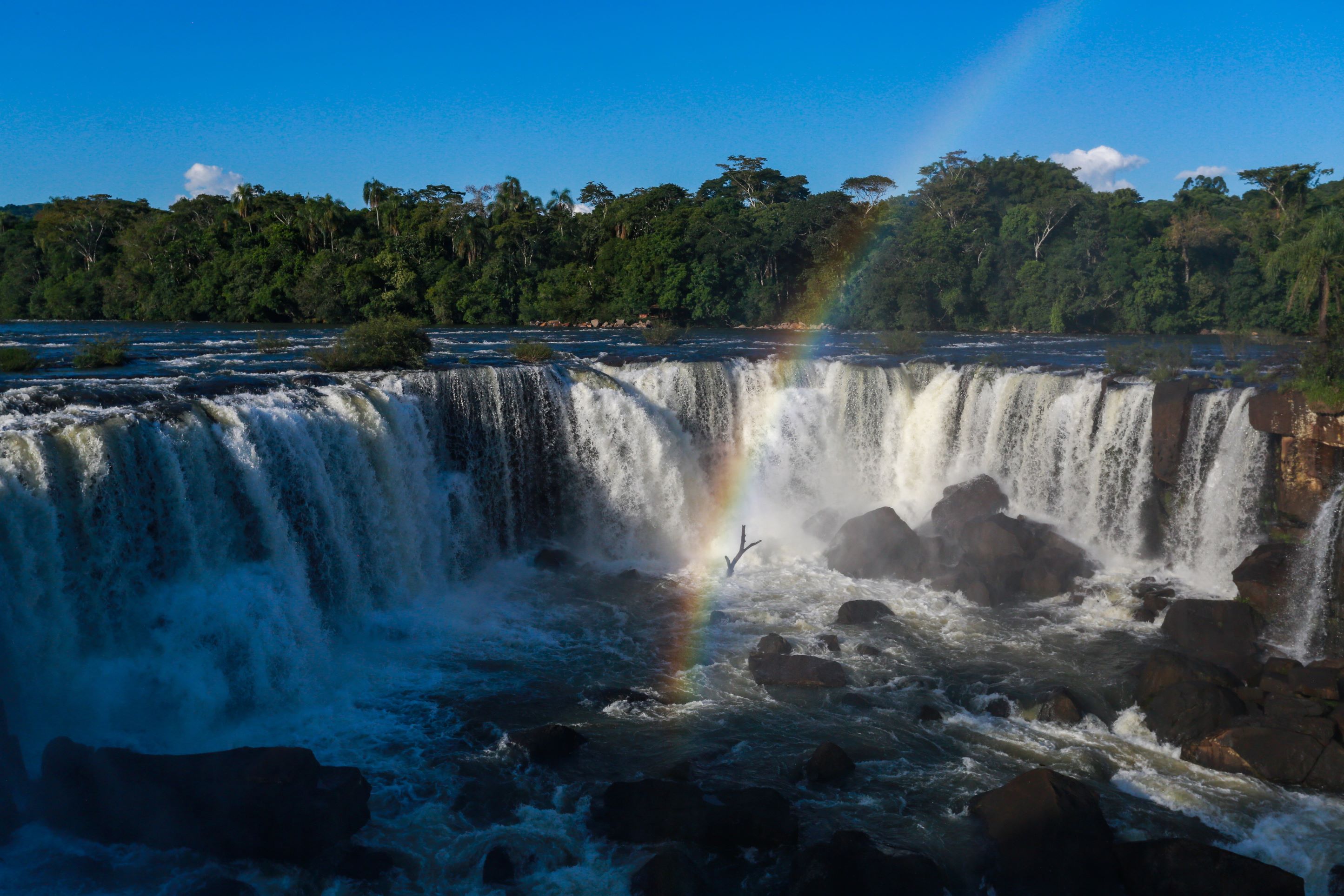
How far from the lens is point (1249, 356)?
76.7 feet

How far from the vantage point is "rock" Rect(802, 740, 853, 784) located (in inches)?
366

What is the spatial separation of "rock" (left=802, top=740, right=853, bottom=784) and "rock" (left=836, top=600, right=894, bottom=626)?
4.15 m

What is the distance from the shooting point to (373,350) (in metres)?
18.1

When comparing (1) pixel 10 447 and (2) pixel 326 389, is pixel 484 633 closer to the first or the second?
(2) pixel 326 389

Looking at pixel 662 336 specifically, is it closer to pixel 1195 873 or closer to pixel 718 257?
pixel 718 257

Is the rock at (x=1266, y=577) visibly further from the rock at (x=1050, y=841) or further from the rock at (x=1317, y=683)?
the rock at (x=1050, y=841)

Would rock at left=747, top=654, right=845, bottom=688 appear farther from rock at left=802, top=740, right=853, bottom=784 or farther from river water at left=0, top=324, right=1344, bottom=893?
rock at left=802, top=740, right=853, bottom=784

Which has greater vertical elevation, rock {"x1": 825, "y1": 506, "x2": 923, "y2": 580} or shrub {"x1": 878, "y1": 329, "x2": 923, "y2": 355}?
shrub {"x1": 878, "y1": 329, "x2": 923, "y2": 355}

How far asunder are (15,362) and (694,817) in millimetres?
15559

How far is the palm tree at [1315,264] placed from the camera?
18.0 metres

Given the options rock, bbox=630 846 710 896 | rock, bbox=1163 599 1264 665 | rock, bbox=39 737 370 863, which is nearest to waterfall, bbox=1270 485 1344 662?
rock, bbox=1163 599 1264 665

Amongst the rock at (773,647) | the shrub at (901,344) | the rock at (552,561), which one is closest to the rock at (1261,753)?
the rock at (773,647)

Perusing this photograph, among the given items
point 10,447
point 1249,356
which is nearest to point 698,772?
point 10,447

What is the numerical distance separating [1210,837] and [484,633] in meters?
8.98
